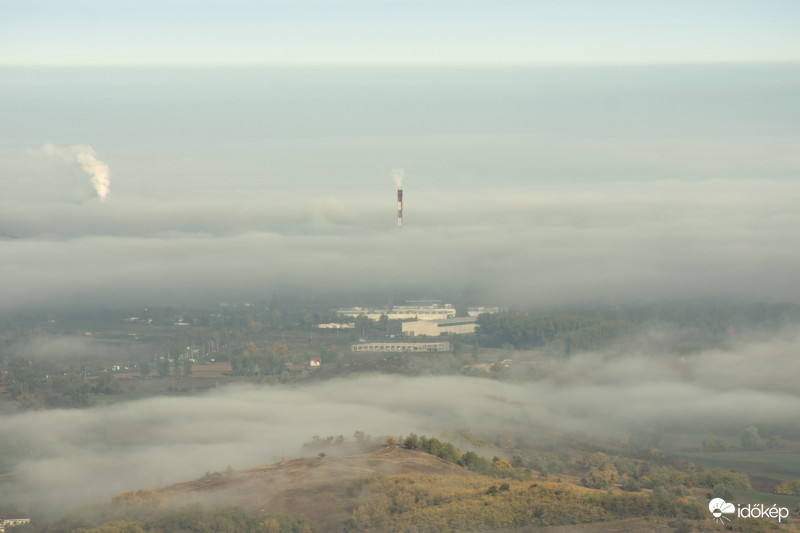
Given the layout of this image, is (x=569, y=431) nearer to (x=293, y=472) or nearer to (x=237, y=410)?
(x=237, y=410)

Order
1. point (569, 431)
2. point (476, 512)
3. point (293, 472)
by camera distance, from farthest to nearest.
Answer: point (569, 431)
point (293, 472)
point (476, 512)

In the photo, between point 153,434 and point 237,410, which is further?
point 237,410

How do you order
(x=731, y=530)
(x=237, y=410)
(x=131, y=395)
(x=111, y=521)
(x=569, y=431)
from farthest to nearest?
1. (x=131, y=395)
2. (x=237, y=410)
3. (x=569, y=431)
4. (x=111, y=521)
5. (x=731, y=530)

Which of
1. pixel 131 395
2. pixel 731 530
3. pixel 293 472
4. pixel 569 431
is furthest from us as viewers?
pixel 131 395

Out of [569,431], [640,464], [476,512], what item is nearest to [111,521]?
[476,512]

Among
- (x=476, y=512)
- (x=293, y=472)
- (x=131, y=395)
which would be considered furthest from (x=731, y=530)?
(x=131, y=395)

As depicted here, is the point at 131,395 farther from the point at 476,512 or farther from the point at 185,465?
the point at 476,512
